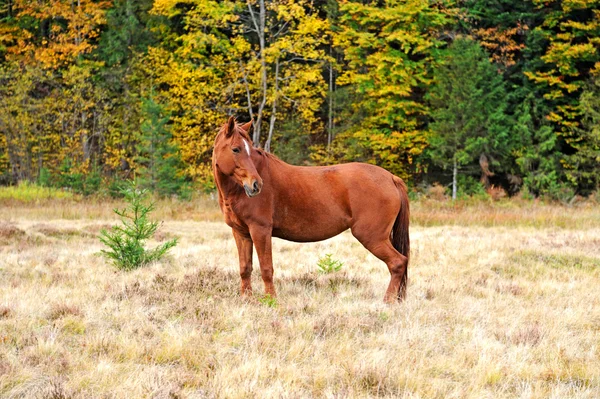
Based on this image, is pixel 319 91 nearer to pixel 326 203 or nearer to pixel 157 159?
Answer: pixel 157 159

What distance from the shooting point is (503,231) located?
15289 mm

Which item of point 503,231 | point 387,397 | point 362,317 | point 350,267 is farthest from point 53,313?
point 503,231

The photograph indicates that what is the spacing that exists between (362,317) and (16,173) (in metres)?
24.8

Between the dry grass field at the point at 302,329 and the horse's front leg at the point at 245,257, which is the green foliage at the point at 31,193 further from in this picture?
the horse's front leg at the point at 245,257

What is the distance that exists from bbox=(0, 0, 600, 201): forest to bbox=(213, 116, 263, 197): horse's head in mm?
15828

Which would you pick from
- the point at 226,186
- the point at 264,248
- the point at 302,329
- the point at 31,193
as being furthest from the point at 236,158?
the point at 31,193

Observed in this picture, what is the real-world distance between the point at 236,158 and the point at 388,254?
6.90 feet

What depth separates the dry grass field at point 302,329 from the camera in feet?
14.6

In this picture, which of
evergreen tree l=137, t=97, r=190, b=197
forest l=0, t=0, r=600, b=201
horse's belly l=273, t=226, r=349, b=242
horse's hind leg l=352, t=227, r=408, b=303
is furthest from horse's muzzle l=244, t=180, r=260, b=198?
evergreen tree l=137, t=97, r=190, b=197

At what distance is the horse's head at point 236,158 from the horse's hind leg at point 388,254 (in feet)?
4.73

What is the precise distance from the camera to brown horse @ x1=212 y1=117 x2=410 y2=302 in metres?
6.78

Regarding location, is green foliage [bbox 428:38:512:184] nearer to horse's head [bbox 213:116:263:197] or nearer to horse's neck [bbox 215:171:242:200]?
horse's neck [bbox 215:171:242:200]

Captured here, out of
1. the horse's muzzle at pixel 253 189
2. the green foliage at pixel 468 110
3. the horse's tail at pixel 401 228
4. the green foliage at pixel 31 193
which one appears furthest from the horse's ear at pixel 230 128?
the green foliage at pixel 468 110

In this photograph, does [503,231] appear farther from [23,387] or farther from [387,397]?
[23,387]
